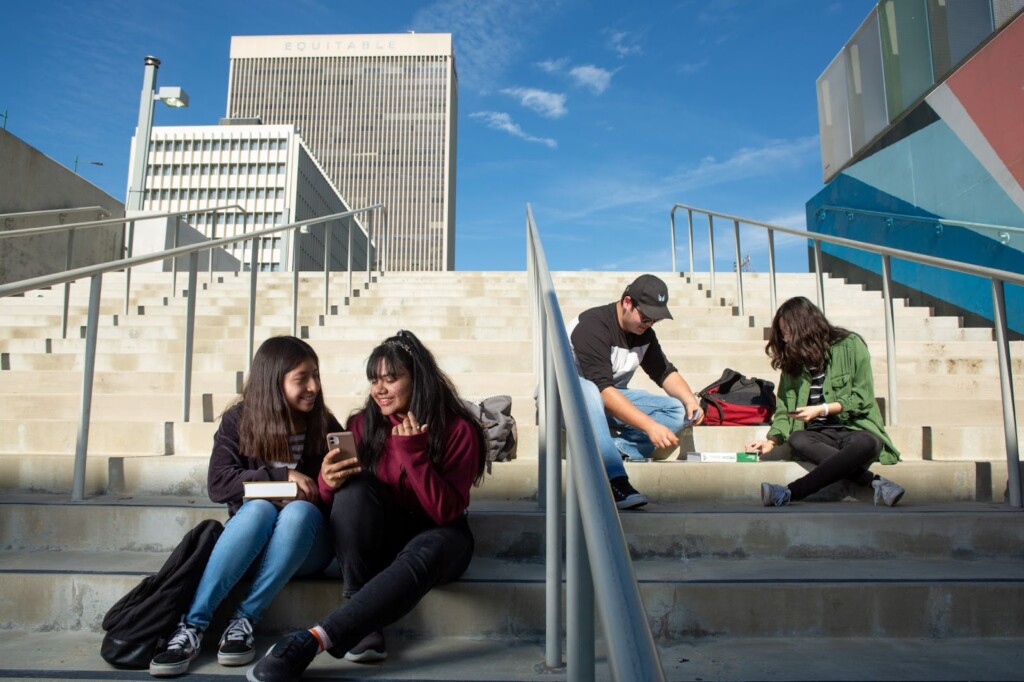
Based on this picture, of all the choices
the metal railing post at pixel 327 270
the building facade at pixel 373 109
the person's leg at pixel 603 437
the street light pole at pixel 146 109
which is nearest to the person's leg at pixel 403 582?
the person's leg at pixel 603 437

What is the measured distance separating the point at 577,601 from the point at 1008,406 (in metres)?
2.00

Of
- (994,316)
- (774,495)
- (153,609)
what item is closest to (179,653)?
(153,609)

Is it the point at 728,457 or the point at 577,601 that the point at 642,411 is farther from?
the point at 577,601

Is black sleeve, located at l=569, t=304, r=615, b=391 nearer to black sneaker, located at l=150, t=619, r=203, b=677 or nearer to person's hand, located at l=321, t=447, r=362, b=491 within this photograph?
person's hand, located at l=321, t=447, r=362, b=491

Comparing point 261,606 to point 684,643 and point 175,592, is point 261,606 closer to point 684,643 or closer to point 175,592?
point 175,592

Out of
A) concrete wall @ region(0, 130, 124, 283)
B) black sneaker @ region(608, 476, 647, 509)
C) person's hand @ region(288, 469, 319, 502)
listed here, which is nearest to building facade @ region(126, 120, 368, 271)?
concrete wall @ region(0, 130, 124, 283)

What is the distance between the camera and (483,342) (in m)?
4.20

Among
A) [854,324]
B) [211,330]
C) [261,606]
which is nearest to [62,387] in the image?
[211,330]

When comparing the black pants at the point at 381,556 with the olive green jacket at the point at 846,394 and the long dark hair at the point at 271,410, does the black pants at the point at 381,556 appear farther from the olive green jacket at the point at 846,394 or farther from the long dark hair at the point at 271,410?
the olive green jacket at the point at 846,394

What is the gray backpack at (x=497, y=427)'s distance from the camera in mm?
2697

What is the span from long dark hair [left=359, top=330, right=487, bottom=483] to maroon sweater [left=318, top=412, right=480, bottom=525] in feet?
0.09

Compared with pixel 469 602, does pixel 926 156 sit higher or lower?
higher

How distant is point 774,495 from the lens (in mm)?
2443

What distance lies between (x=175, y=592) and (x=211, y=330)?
11.1 ft
